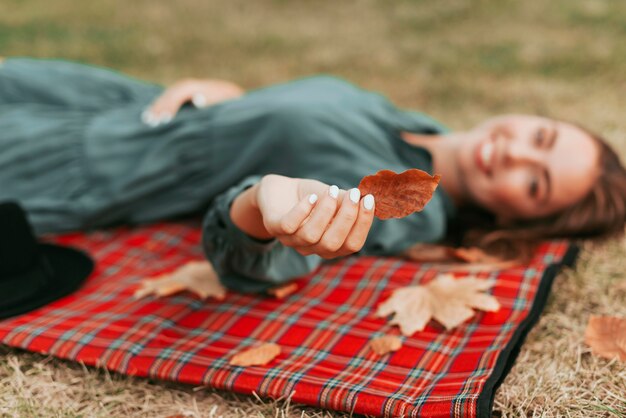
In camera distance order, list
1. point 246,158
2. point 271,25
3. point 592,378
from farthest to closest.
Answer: point 271,25, point 246,158, point 592,378

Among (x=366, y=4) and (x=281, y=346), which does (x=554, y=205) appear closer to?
(x=281, y=346)

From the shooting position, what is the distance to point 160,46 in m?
6.30

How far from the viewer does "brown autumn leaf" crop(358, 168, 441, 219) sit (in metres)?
1.43

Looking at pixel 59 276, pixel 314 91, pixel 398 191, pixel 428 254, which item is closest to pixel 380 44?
pixel 314 91

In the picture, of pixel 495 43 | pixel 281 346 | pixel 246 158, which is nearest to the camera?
pixel 281 346

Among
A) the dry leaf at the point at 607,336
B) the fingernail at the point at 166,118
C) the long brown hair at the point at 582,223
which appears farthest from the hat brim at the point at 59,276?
the dry leaf at the point at 607,336

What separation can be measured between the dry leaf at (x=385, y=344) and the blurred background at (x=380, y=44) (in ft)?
9.47

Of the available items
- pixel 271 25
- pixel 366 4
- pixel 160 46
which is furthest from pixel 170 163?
pixel 366 4

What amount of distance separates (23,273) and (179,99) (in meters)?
1.11

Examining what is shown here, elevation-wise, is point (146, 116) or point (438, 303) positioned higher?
point (146, 116)

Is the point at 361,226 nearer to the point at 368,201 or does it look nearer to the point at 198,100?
the point at 368,201

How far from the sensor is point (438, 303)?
2.16 metres

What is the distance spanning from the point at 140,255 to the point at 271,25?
4.57 m

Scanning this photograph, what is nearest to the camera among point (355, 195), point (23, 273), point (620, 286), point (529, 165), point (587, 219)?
point (355, 195)
